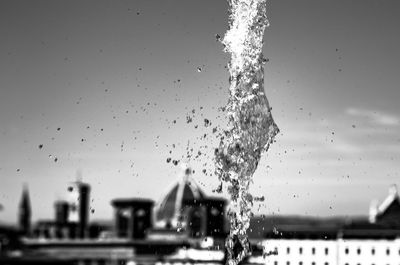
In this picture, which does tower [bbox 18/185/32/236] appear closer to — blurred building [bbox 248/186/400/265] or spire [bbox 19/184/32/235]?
spire [bbox 19/184/32/235]

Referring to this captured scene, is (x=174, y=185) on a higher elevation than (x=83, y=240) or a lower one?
higher

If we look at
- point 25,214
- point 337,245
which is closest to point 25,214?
point 25,214

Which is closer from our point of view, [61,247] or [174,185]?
[61,247]

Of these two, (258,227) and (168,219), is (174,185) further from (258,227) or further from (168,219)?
(258,227)

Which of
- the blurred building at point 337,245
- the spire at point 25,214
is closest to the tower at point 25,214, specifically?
the spire at point 25,214

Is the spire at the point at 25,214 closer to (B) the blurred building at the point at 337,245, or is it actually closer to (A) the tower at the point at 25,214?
(A) the tower at the point at 25,214

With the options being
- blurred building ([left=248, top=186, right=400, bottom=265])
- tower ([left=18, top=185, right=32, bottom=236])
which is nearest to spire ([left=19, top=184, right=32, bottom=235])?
tower ([left=18, top=185, right=32, bottom=236])

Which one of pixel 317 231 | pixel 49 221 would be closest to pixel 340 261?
pixel 317 231

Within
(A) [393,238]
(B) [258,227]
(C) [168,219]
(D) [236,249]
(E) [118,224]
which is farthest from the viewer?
(B) [258,227]

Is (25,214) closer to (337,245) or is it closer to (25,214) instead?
(25,214)
